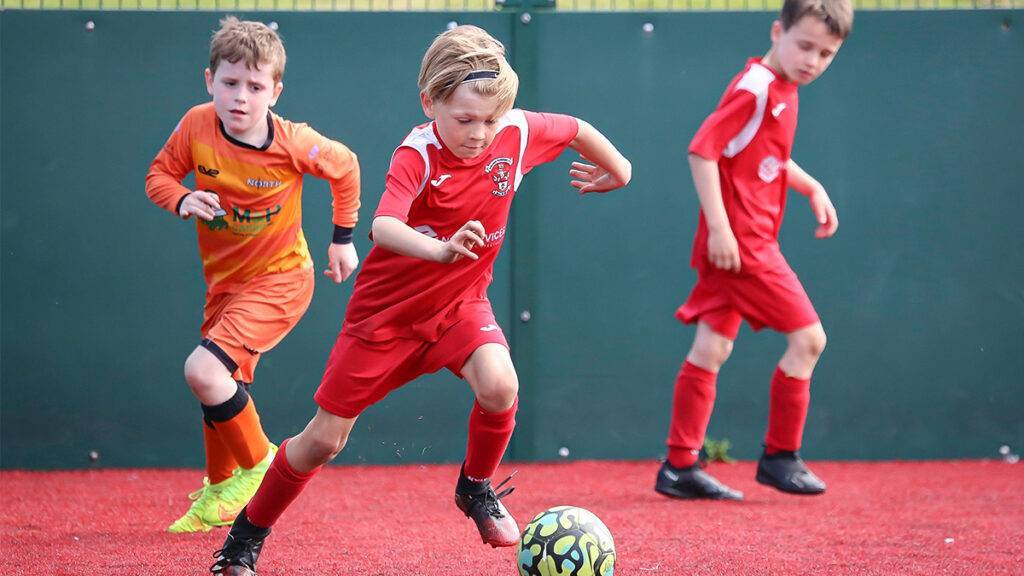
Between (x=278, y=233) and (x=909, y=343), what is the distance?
3.41 metres

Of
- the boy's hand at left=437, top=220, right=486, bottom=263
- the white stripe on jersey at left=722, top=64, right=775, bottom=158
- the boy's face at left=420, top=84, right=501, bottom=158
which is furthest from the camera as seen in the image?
the white stripe on jersey at left=722, top=64, right=775, bottom=158

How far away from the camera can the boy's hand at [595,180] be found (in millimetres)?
4266

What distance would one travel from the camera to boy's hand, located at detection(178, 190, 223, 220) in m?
4.61

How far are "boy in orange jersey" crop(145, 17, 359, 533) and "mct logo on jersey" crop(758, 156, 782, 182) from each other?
1.64 metres

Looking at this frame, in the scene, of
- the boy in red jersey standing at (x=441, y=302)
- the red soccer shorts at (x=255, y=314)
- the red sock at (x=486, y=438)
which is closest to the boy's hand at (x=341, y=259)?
the red soccer shorts at (x=255, y=314)

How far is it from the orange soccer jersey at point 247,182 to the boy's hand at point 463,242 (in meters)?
1.74

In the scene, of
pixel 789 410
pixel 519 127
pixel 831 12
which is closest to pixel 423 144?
pixel 519 127

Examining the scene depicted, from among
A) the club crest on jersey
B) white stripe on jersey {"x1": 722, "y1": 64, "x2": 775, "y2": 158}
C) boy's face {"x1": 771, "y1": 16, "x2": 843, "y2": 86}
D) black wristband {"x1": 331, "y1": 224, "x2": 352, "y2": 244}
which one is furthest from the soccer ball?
boy's face {"x1": 771, "y1": 16, "x2": 843, "y2": 86}

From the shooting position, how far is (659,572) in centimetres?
405

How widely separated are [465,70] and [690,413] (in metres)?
2.43

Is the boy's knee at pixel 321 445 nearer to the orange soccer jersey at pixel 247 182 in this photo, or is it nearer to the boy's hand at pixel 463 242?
the boy's hand at pixel 463 242

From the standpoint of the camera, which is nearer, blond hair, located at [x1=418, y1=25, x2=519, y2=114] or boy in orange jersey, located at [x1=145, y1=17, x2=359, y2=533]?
blond hair, located at [x1=418, y1=25, x2=519, y2=114]

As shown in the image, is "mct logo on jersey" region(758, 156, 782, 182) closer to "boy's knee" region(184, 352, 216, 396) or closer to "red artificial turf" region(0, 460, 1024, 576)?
"red artificial turf" region(0, 460, 1024, 576)

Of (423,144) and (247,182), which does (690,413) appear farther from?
(423,144)
